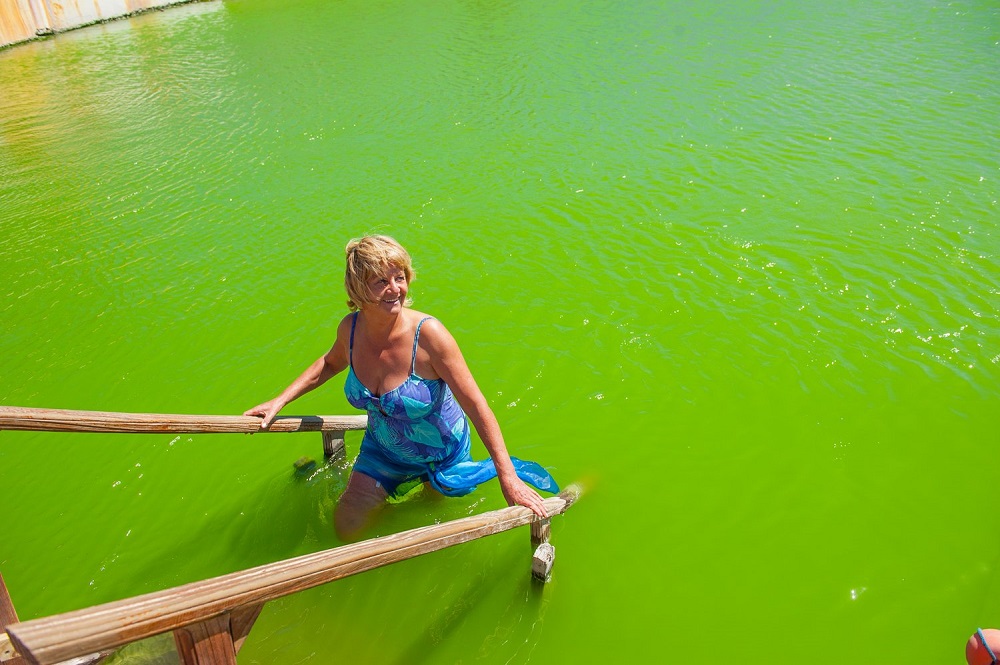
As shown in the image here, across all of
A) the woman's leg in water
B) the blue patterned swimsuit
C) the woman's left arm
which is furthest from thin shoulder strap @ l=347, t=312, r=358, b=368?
the woman's leg in water

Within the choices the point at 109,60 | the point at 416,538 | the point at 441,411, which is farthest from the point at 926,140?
the point at 109,60

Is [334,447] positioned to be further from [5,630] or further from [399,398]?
[5,630]

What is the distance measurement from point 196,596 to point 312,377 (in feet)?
7.50

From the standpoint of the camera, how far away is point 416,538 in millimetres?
3271

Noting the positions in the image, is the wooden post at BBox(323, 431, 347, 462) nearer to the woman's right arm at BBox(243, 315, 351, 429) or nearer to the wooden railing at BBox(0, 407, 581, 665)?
the woman's right arm at BBox(243, 315, 351, 429)

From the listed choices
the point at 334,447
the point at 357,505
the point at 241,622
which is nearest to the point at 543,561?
the point at 357,505

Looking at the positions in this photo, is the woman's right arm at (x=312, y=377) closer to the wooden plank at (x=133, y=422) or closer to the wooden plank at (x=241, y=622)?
the wooden plank at (x=133, y=422)

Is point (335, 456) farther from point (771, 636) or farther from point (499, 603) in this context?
point (771, 636)

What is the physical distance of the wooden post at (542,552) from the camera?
4.34 meters

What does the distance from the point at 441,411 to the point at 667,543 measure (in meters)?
1.86

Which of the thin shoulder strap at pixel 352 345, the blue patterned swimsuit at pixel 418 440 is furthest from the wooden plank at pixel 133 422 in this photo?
the thin shoulder strap at pixel 352 345

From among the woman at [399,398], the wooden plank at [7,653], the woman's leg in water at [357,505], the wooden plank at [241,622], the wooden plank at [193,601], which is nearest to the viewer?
the wooden plank at [193,601]

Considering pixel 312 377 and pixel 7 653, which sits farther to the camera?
pixel 312 377

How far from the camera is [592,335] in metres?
7.00
